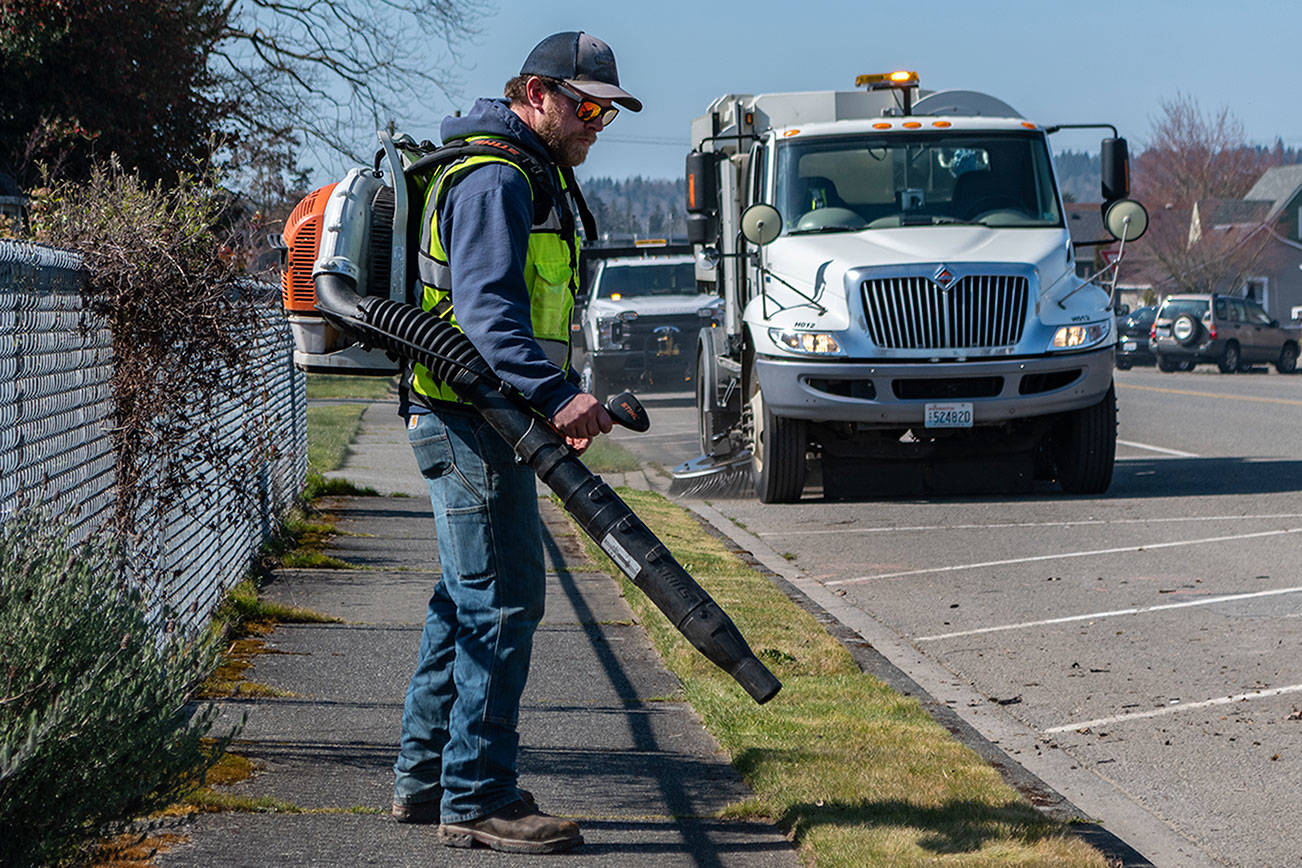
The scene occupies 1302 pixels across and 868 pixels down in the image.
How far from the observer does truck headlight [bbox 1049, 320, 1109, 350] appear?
456 inches

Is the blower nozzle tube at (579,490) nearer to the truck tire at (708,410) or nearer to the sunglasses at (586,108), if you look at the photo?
the sunglasses at (586,108)

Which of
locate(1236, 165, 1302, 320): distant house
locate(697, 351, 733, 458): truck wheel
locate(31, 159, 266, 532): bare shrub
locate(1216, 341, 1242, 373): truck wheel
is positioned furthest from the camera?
locate(1236, 165, 1302, 320): distant house

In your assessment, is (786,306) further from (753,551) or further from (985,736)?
(985,736)

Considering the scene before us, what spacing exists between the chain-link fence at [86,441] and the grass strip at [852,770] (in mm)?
1879

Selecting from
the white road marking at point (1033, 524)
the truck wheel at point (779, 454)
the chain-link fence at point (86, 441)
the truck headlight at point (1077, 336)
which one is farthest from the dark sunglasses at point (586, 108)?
the truck headlight at point (1077, 336)

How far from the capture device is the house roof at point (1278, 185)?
246 feet

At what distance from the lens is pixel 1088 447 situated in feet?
39.9

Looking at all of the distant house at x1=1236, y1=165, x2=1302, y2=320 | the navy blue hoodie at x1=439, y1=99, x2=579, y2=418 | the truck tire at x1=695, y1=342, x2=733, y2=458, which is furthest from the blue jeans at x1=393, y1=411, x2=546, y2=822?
the distant house at x1=1236, y1=165, x2=1302, y2=320

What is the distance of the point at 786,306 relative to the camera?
11852mm

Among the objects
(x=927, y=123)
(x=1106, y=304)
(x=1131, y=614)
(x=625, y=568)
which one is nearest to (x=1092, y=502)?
(x=1106, y=304)

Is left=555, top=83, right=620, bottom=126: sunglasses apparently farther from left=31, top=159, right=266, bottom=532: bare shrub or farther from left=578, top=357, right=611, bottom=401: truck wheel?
left=578, top=357, right=611, bottom=401: truck wheel

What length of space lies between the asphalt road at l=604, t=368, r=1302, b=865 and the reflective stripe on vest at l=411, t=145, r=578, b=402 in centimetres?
210

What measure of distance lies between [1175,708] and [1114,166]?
7707 mm

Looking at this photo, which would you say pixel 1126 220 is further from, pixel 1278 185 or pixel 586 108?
pixel 1278 185
